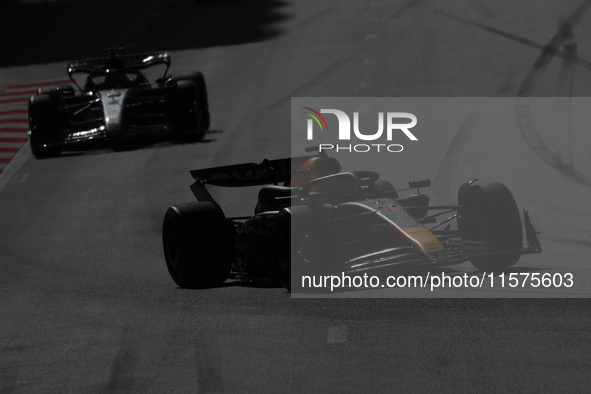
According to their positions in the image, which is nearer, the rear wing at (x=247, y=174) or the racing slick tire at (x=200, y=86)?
the rear wing at (x=247, y=174)

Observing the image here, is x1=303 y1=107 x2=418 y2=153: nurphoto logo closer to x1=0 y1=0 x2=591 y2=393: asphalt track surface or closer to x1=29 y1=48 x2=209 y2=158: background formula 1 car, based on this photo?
x1=0 y1=0 x2=591 y2=393: asphalt track surface

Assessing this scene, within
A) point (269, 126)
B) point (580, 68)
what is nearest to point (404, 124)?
point (269, 126)

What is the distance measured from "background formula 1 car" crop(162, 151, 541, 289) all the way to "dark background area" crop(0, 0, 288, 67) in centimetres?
1896

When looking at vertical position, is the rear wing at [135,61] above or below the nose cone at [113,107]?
above

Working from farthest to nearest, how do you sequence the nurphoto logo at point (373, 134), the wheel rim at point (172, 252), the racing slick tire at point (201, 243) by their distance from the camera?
the nurphoto logo at point (373, 134) → the wheel rim at point (172, 252) → the racing slick tire at point (201, 243)

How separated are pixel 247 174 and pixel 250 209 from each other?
4.43 metres

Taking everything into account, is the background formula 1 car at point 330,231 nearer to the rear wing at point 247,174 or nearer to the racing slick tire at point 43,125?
the rear wing at point 247,174

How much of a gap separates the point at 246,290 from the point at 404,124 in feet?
38.9

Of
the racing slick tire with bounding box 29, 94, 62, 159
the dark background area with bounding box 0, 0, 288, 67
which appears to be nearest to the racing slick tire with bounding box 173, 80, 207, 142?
the racing slick tire with bounding box 29, 94, 62, 159

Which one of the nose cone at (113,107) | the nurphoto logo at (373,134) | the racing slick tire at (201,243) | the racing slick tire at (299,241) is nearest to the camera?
the racing slick tire at (299,241)

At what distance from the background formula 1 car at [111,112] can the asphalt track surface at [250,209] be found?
0.71 metres

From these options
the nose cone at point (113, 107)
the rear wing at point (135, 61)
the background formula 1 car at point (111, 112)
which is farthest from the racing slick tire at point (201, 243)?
the rear wing at point (135, 61)

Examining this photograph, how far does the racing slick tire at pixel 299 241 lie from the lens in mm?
8531

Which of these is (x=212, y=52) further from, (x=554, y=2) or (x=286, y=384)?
(x=286, y=384)
